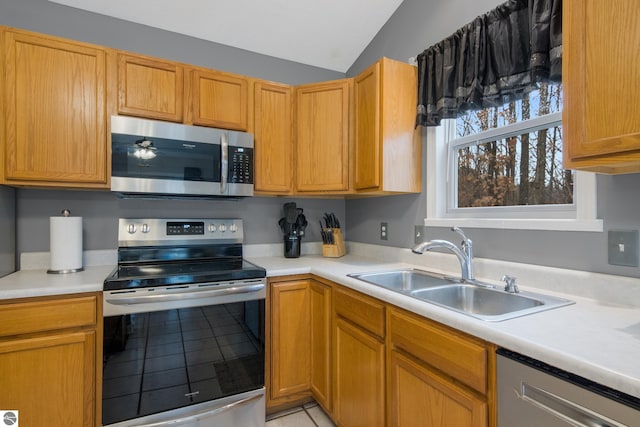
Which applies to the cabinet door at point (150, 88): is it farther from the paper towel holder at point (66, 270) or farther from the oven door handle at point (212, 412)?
the oven door handle at point (212, 412)

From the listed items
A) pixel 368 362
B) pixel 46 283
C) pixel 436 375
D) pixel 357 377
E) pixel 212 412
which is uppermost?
pixel 46 283

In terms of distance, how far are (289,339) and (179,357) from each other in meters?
0.63

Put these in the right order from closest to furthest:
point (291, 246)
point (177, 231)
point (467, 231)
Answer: point (467, 231) → point (177, 231) → point (291, 246)

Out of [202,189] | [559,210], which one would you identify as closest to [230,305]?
[202,189]

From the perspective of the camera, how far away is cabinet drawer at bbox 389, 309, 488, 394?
0.96 metres

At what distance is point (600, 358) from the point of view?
73 centimetres

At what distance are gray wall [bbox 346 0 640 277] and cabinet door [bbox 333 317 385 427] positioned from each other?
770mm

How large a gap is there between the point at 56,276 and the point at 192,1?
1866 mm

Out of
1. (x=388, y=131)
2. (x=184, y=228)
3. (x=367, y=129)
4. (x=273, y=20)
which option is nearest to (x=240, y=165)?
(x=184, y=228)

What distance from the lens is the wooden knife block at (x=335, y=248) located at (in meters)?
2.49

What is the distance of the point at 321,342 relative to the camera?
1928 mm

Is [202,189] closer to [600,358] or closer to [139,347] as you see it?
[139,347]

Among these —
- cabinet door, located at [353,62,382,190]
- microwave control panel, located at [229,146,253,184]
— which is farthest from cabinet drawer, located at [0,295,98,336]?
cabinet door, located at [353,62,382,190]

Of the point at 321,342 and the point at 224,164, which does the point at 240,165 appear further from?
the point at 321,342
